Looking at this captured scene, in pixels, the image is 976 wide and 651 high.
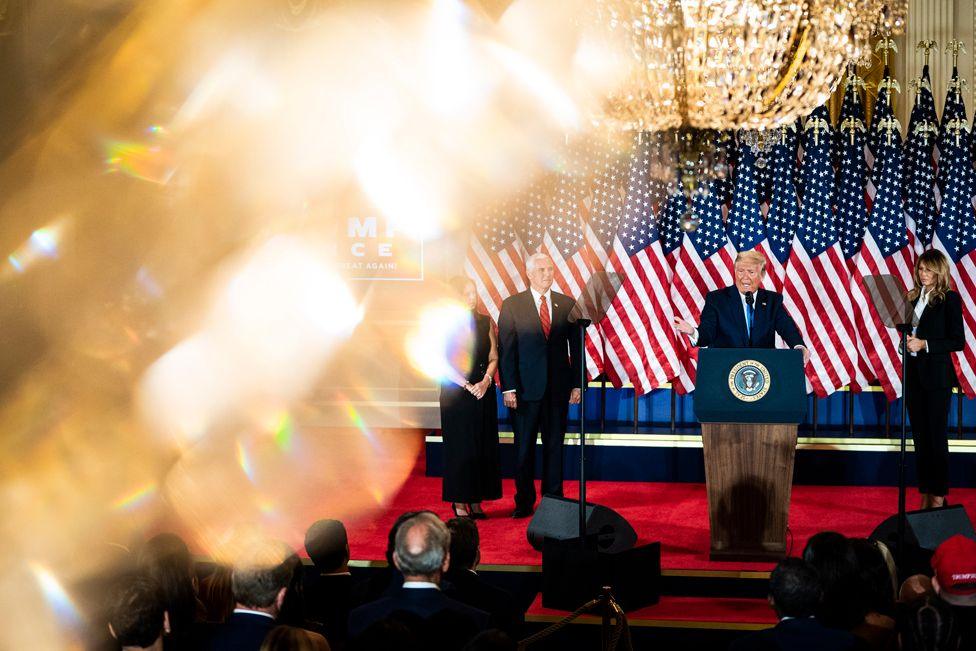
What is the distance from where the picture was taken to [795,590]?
3453mm

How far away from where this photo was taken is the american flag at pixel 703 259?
30.0 ft

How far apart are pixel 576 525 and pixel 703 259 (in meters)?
3.59

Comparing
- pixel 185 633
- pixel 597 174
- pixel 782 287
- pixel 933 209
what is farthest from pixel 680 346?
pixel 185 633

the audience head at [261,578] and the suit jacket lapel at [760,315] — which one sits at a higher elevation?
the suit jacket lapel at [760,315]

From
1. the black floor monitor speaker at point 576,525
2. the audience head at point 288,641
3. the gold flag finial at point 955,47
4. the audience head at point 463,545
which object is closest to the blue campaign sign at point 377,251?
the black floor monitor speaker at point 576,525

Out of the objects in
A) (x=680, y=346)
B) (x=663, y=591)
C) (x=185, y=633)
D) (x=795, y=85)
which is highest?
(x=795, y=85)

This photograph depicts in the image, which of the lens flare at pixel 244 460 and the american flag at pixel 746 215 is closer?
the american flag at pixel 746 215

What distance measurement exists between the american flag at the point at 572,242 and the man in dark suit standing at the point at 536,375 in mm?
1591

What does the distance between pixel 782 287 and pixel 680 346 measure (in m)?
0.98

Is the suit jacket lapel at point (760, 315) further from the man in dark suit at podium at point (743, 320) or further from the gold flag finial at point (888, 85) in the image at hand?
the gold flag finial at point (888, 85)

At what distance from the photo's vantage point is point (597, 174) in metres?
9.53

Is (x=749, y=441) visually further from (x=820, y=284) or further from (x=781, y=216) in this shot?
(x=781, y=216)

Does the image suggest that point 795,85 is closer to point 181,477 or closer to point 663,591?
point 663,591

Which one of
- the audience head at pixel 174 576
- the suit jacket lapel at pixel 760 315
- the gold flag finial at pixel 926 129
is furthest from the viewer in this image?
the gold flag finial at pixel 926 129
